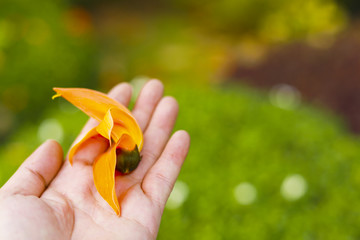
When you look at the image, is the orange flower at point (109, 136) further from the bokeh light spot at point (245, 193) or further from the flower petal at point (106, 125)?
the bokeh light spot at point (245, 193)

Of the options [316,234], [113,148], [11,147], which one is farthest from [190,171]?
[11,147]

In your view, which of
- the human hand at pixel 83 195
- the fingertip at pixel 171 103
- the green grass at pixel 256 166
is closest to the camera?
the human hand at pixel 83 195

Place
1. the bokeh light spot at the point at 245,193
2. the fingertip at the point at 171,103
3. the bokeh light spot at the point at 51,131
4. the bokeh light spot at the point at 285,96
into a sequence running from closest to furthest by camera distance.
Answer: the fingertip at the point at 171,103
the bokeh light spot at the point at 245,193
the bokeh light spot at the point at 51,131
the bokeh light spot at the point at 285,96

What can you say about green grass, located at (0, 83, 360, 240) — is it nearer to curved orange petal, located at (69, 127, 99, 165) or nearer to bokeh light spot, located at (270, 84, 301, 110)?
bokeh light spot, located at (270, 84, 301, 110)

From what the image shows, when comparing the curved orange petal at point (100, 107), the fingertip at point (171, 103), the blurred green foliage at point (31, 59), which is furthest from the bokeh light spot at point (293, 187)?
the blurred green foliage at point (31, 59)

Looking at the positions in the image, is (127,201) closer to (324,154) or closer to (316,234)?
(316,234)

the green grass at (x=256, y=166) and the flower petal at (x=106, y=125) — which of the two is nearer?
the flower petal at (x=106, y=125)

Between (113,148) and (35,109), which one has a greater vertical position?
(113,148)
